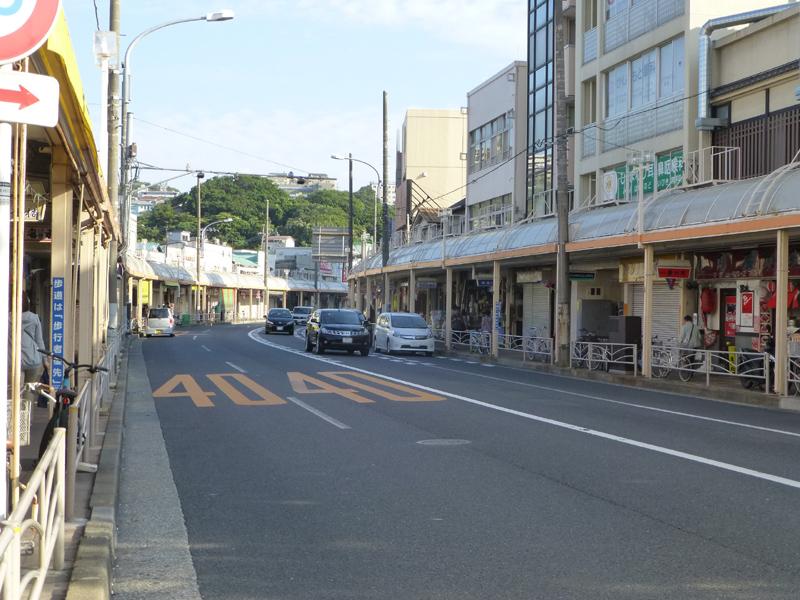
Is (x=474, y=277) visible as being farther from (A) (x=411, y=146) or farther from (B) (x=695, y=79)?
(A) (x=411, y=146)

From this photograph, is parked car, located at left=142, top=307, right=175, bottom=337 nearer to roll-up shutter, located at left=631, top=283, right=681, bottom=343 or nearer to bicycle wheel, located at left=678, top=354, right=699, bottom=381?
roll-up shutter, located at left=631, top=283, right=681, bottom=343

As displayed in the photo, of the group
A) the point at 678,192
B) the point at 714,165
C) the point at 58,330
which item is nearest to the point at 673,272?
the point at 678,192

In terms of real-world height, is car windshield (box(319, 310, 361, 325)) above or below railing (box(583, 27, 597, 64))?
below

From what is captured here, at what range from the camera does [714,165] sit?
27.6 meters

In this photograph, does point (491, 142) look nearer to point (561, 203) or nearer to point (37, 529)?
point (561, 203)

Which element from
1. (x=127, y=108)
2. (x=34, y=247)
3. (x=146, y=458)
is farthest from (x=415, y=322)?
(x=146, y=458)

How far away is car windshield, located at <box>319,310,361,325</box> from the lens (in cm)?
3550

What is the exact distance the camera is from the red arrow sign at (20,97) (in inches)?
179

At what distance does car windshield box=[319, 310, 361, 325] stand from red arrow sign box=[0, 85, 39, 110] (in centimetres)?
3070

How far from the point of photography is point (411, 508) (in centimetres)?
830

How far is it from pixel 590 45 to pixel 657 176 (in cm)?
773

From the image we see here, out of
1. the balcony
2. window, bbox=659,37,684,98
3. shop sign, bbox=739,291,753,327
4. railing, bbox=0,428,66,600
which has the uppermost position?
the balcony

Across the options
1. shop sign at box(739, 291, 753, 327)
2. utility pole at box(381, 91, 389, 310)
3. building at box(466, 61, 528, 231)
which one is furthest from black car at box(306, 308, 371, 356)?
shop sign at box(739, 291, 753, 327)

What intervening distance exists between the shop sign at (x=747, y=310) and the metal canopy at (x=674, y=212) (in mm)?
3038
